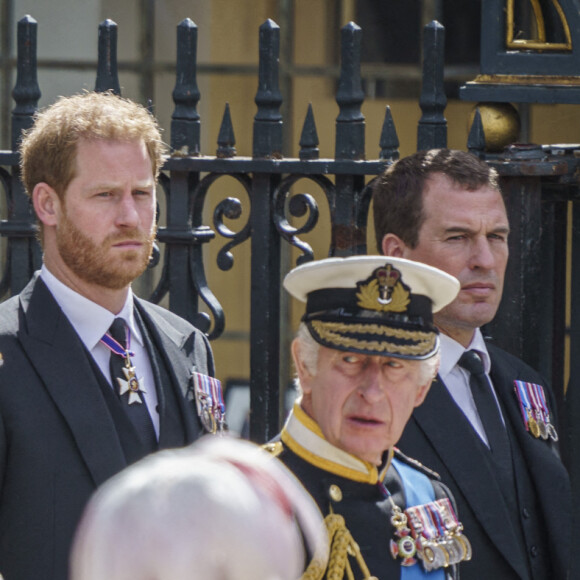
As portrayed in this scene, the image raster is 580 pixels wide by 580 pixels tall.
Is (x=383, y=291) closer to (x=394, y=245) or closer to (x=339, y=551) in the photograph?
(x=339, y=551)

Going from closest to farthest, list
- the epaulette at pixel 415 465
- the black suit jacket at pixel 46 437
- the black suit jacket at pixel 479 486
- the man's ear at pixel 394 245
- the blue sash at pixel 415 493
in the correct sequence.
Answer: the blue sash at pixel 415 493, the epaulette at pixel 415 465, the black suit jacket at pixel 46 437, the black suit jacket at pixel 479 486, the man's ear at pixel 394 245

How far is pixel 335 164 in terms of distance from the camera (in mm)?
3770

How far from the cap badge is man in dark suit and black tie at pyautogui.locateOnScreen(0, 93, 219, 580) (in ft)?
2.52

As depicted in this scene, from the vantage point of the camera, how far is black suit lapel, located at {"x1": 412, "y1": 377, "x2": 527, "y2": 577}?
3033 millimetres

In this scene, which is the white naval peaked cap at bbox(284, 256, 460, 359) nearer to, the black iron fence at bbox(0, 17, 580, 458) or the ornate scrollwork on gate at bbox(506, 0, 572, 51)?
the black iron fence at bbox(0, 17, 580, 458)

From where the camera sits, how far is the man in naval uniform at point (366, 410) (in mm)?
2498

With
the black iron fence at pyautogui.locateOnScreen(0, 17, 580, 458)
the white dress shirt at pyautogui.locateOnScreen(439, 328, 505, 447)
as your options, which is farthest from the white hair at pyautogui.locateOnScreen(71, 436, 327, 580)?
the black iron fence at pyautogui.locateOnScreen(0, 17, 580, 458)

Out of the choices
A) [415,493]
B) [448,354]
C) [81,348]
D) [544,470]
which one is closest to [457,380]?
[448,354]

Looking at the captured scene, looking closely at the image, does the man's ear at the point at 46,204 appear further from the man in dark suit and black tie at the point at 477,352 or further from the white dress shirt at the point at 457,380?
the white dress shirt at the point at 457,380

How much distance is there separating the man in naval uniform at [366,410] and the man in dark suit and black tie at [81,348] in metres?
0.63

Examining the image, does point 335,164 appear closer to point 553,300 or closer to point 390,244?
point 390,244

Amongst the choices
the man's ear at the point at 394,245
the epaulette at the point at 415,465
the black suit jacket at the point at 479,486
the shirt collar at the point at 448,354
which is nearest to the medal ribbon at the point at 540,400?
the black suit jacket at the point at 479,486

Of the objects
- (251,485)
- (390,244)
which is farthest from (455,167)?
(251,485)

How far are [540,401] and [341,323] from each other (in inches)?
40.7
